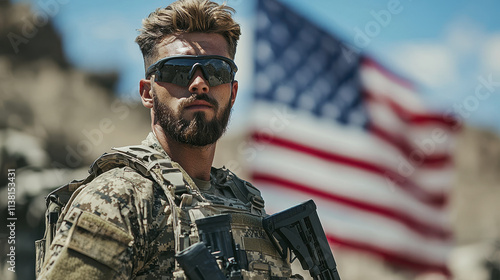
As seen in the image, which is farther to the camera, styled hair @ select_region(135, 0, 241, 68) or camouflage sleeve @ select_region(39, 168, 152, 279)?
styled hair @ select_region(135, 0, 241, 68)

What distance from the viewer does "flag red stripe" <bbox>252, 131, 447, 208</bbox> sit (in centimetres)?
936

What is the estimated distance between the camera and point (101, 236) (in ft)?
8.53

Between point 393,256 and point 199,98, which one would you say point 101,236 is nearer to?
point 199,98

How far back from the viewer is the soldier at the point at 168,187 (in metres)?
2.60

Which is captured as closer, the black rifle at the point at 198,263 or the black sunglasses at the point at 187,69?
the black rifle at the point at 198,263

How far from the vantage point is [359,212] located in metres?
9.66

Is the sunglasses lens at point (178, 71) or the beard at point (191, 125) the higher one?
the sunglasses lens at point (178, 71)

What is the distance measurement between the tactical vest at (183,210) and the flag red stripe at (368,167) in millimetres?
6040

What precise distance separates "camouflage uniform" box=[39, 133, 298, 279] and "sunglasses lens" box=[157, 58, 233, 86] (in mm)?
348

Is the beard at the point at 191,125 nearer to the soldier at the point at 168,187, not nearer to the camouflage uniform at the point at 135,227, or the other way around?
the soldier at the point at 168,187

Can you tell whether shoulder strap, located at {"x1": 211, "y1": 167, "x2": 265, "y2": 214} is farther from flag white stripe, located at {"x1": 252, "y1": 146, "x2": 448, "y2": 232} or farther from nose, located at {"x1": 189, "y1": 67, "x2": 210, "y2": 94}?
flag white stripe, located at {"x1": 252, "y1": 146, "x2": 448, "y2": 232}

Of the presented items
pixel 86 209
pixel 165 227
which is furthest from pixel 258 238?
pixel 86 209

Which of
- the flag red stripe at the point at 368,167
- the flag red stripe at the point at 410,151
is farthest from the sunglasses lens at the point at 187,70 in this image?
the flag red stripe at the point at 410,151

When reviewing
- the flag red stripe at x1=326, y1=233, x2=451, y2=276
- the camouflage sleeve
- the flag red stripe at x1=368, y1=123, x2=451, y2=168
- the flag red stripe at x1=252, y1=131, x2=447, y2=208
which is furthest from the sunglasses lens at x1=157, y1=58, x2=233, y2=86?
the flag red stripe at x1=368, y1=123, x2=451, y2=168
